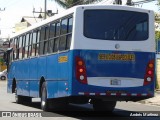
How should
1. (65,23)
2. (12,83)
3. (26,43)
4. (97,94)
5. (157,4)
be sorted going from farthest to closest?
(157,4) < (12,83) < (26,43) < (65,23) < (97,94)

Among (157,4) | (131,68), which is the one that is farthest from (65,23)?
(157,4)

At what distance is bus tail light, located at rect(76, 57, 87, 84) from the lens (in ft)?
48.4

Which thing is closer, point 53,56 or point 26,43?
point 53,56

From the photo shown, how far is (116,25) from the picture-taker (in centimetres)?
1524

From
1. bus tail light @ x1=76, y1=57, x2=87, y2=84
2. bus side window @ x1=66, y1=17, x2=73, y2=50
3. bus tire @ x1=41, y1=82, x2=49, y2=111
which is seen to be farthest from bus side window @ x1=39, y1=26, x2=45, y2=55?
bus tail light @ x1=76, y1=57, x2=87, y2=84

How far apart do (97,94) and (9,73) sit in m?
10.9

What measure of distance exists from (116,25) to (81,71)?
177 centimetres

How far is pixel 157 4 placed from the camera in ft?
105

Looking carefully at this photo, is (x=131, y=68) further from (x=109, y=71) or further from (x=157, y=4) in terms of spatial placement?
(x=157, y=4)

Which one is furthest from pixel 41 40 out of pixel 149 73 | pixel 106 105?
pixel 149 73

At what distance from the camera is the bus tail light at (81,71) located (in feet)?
48.4

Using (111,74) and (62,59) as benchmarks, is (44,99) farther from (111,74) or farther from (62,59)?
(111,74)

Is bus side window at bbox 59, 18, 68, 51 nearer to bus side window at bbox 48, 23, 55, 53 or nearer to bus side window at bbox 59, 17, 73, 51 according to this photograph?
bus side window at bbox 59, 17, 73, 51

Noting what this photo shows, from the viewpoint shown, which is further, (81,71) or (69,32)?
(69,32)
